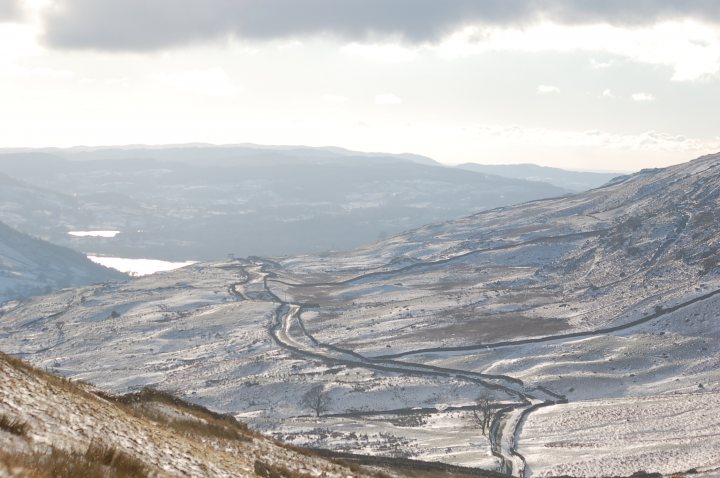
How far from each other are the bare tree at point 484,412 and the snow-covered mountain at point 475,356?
0.71 meters

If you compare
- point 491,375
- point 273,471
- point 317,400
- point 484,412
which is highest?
point 273,471

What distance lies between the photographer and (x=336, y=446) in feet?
254

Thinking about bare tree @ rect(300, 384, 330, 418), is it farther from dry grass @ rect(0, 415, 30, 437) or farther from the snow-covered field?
dry grass @ rect(0, 415, 30, 437)

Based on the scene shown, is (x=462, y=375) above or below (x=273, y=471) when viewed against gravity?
below

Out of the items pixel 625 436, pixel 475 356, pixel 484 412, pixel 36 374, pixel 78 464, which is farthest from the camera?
pixel 475 356

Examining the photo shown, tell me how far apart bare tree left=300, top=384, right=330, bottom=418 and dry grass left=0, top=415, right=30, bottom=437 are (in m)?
85.3

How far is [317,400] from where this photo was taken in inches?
4082

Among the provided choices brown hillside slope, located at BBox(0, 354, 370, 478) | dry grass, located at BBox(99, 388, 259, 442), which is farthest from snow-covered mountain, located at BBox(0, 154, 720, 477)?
brown hillside slope, located at BBox(0, 354, 370, 478)

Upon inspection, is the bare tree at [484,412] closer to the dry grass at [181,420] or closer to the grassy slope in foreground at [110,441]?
the dry grass at [181,420]

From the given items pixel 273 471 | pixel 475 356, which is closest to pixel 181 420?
pixel 273 471

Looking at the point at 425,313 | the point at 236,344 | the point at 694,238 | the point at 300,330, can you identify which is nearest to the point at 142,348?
the point at 236,344

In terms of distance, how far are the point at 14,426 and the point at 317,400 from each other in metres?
91.4

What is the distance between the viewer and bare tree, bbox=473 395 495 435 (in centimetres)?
8425

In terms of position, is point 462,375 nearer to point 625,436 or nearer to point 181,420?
point 625,436
